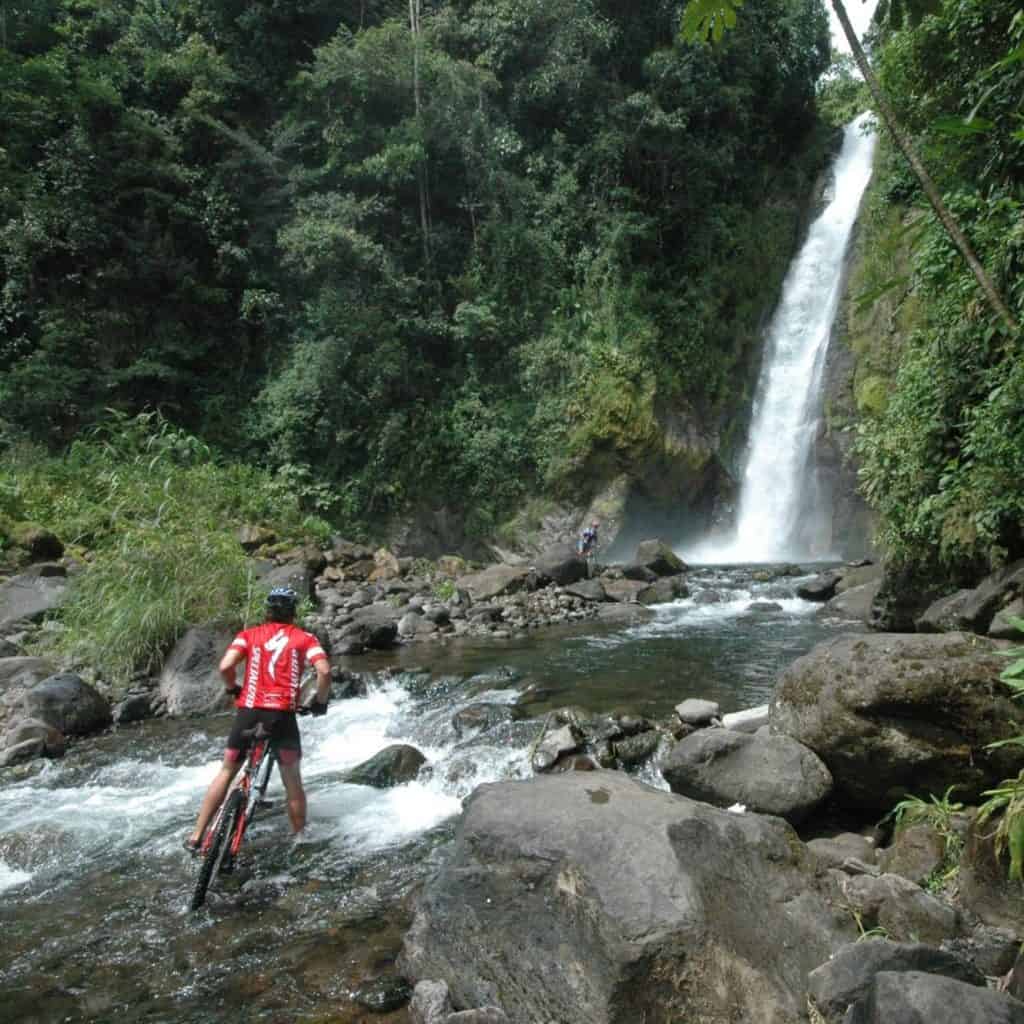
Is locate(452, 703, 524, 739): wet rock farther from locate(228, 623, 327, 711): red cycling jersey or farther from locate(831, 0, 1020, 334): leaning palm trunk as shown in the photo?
locate(831, 0, 1020, 334): leaning palm trunk

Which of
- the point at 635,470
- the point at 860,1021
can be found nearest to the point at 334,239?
the point at 635,470

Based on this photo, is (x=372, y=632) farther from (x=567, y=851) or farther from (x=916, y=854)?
(x=916, y=854)

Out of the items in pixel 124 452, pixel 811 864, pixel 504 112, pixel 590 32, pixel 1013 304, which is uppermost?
pixel 590 32

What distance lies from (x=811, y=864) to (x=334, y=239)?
16.7 metres

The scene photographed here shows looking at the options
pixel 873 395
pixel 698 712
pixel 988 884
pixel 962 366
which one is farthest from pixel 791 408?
pixel 988 884

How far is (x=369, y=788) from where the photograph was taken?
5969 millimetres

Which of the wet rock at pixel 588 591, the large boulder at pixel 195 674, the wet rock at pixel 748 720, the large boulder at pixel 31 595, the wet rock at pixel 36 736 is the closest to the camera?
the wet rock at pixel 748 720

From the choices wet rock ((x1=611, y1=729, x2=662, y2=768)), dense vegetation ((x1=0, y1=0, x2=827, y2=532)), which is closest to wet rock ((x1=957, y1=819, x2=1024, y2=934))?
wet rock ((x1=611, y1=729, x2=662, y2=768))

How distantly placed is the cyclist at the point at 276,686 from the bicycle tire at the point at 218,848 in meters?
0.19

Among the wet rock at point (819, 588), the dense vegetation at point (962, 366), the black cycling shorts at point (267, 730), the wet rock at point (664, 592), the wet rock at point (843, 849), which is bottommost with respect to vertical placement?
the wet rock at point (664, 592)

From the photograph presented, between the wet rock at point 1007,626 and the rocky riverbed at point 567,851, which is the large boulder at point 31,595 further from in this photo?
the wet rock at point 1007,626

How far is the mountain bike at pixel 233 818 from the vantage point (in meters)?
4.21

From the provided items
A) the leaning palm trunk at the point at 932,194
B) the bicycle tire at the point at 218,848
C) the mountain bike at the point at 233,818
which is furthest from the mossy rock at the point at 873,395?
the bicycle tire at the point at 218,848

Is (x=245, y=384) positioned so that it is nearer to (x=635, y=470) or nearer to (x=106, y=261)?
(x=106, y=261)
